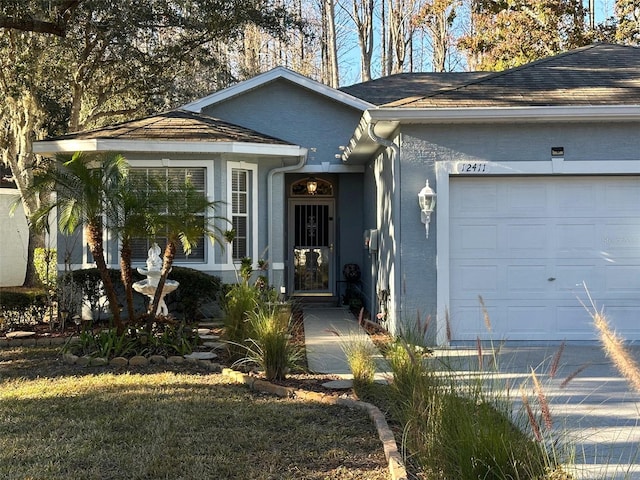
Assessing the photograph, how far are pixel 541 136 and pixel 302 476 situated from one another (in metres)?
6.37

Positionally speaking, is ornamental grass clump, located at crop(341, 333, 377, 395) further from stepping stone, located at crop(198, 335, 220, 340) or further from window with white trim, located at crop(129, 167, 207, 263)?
window with white trim, located at crop(129, 167, 207, 263)

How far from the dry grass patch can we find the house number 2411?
426 cm

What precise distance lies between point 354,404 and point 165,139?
6.96m

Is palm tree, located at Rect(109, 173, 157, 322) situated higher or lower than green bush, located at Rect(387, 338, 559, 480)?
higher

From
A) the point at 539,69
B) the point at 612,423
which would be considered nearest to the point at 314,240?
the point at 539,69

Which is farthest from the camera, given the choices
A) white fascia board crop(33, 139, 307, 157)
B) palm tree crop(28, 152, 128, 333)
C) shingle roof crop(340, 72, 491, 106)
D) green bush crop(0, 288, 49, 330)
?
shingle roof crop(340, 72, 491, 106)

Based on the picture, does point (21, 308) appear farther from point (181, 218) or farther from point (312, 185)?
point (312, 185)

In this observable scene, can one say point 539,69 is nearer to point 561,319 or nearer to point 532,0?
point 561,319

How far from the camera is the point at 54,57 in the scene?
56.2 feet

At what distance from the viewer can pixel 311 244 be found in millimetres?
15203

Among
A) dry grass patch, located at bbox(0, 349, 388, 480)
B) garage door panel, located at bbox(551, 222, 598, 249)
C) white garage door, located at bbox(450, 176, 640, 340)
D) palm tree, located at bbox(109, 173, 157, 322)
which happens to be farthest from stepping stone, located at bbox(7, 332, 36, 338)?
garage door panel, located at bbox(551, 222, 598, 249)

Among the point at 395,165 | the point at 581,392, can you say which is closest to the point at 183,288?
the point at 395,165

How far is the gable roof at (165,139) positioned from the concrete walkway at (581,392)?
11.4 ft

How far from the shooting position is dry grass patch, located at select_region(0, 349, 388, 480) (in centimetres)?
449
